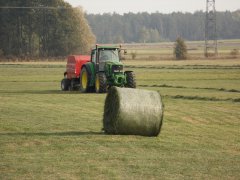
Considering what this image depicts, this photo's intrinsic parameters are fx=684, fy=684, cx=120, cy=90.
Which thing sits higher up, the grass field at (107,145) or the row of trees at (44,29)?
the row of trees at (44,29)

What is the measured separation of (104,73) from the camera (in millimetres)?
31438

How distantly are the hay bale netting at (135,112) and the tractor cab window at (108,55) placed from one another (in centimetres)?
1559

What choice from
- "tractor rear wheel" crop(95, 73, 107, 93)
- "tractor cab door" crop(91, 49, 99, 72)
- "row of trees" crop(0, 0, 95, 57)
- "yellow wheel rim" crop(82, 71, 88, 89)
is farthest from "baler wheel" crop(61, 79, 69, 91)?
"row of trees" crop(0, 0, 95, 57)

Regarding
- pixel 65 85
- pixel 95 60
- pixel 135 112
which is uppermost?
pixel 95 60

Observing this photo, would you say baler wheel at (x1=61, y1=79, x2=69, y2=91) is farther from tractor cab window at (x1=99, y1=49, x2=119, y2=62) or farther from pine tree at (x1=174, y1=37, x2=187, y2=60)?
pine tree at (x1=174, y1=37, x2=187, y2=60)

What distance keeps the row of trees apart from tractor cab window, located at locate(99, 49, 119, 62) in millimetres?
65498

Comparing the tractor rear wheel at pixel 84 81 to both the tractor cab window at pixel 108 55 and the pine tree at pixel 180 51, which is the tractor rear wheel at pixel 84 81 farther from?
the pine tree at pixel 180 51

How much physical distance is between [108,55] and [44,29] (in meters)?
69.3

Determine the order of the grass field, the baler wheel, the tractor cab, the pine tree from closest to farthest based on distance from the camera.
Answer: the grass field → the tractor cab → the baler wheel → the pine tree

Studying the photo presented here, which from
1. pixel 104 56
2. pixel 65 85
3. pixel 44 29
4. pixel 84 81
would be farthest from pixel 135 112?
pixel 44 29

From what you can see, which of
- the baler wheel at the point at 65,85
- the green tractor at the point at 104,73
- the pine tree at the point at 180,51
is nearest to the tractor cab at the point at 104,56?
the green tractor at the point at 104,73

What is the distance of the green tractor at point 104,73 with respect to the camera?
3095 cm

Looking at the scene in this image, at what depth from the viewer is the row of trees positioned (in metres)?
97.8

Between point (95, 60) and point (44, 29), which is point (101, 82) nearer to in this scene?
point (95, 60)
